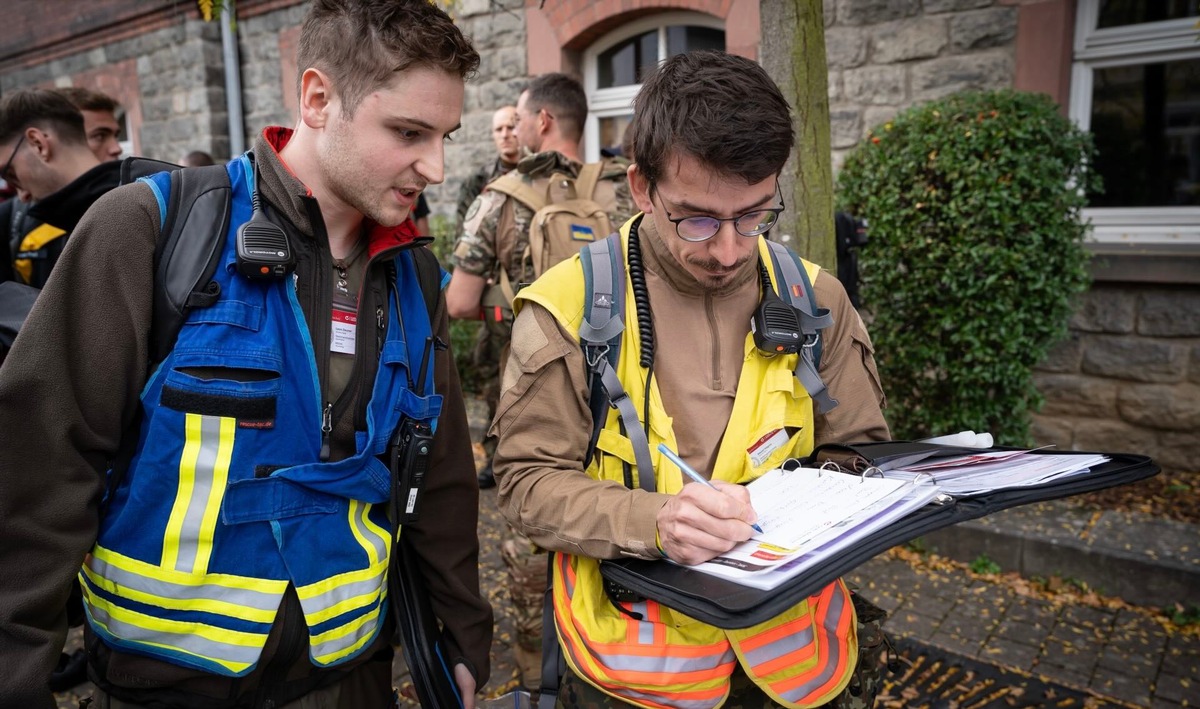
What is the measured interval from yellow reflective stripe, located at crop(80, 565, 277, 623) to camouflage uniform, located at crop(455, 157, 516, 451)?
2.87 meters

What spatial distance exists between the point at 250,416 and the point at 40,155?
115 inches

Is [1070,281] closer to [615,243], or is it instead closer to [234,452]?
[615,243]

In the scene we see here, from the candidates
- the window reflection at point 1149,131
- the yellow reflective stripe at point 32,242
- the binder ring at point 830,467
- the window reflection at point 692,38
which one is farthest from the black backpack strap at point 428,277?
the window reflection at point 692,38

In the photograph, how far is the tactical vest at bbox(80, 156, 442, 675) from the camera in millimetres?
1458

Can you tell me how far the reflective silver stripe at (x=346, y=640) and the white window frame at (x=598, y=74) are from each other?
584 cm

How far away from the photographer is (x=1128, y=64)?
5.11m

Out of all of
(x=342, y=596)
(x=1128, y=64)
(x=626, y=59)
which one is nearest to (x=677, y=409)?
(x=342, y=596)

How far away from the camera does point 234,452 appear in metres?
1.49

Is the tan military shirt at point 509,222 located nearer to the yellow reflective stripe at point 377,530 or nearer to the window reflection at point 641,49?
the yellow reflective stripe at point 377,530

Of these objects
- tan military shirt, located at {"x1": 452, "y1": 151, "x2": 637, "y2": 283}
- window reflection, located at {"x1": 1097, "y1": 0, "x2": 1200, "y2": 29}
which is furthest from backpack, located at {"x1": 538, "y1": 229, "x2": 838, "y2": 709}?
window reflection, located at {"x1": 1097, "y1": 0, "x2": 1200, "y2": 29}

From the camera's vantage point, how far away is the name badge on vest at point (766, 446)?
1688 millimetres

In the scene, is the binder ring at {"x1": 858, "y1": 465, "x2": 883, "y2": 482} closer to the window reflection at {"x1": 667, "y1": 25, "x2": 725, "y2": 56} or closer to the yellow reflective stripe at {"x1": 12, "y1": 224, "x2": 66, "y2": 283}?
the yellow reflective stripe at {"x1": 12, "y1": 224, "x2": 66, "y2": 283}

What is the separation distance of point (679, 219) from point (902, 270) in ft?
11.1

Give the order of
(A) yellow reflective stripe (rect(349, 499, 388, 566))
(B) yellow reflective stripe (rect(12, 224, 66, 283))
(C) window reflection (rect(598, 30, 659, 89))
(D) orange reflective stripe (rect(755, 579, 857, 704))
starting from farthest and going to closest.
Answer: (C) window reflection (rect(598, 30, 659, 89)), (B) yellow reflective stripe (rect(12, 224, 66, 283)), (A) yellow reflective stripe (rect(349, 499, 388, 566)), (D) orange reflective stripe (rect(755, 579, 857, 704))
